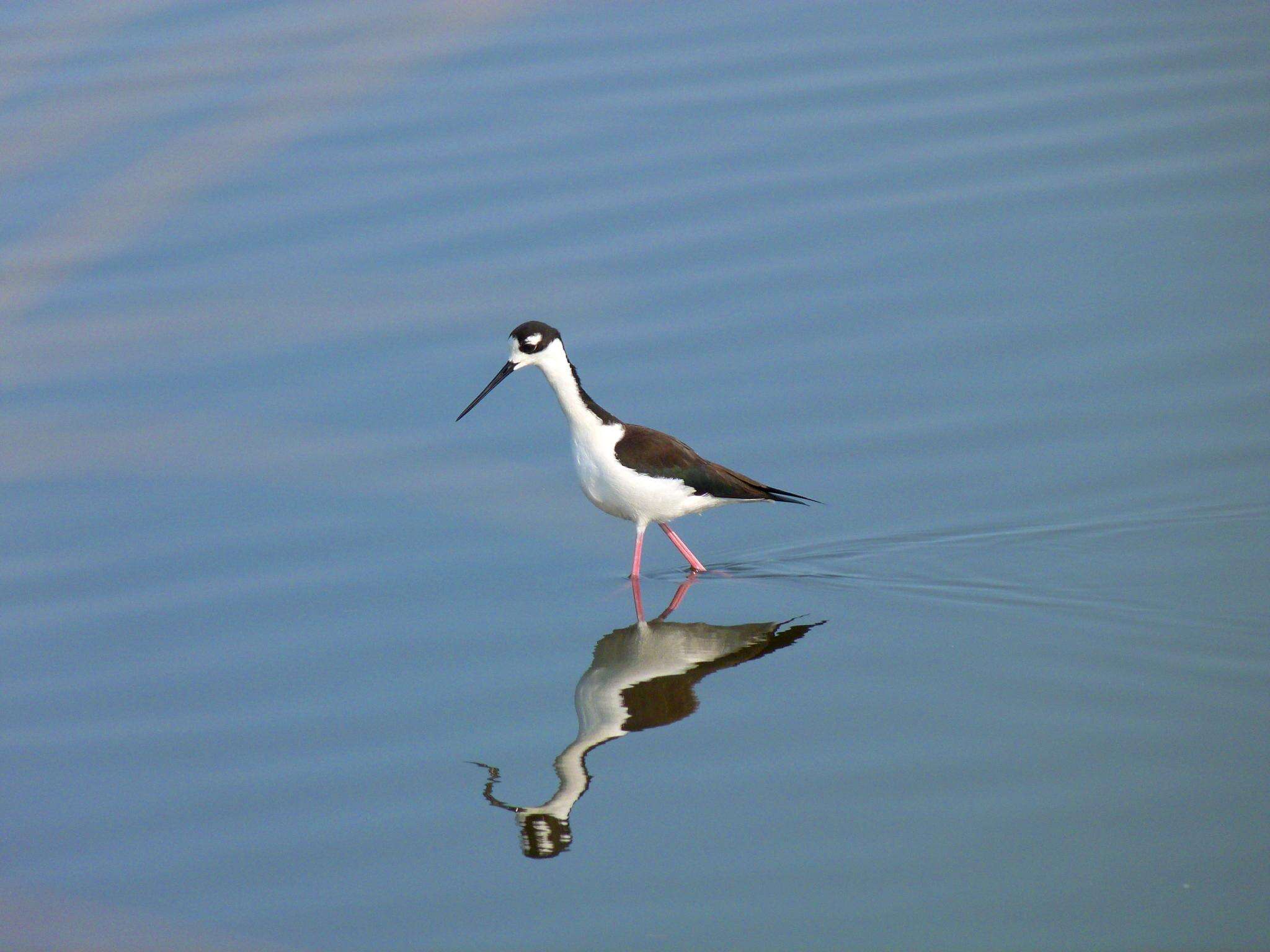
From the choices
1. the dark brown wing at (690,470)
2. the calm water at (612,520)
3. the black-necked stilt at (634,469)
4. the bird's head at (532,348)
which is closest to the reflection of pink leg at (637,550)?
the black-necked stilt at (634,469)

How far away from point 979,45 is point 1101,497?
547 cm

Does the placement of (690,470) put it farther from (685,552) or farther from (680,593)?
(680,593)

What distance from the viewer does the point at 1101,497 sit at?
7445mm

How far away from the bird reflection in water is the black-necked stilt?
419mm

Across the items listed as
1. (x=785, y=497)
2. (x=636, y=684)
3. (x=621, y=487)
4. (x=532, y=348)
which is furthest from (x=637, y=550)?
(x=636, y=684)

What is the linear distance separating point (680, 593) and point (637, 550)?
355 millimetres

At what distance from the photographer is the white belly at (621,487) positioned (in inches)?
289

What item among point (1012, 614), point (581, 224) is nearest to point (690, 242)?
point (581, 224)

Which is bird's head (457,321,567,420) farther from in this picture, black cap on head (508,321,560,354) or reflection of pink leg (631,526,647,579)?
reflection of pink leg (631,526,647,579)

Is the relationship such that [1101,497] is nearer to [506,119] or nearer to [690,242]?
[690,242]

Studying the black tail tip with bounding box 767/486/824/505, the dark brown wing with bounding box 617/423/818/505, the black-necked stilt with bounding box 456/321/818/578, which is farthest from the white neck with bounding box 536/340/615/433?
the black tail tip with bounding box 767/486/824/505

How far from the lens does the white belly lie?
7332mm

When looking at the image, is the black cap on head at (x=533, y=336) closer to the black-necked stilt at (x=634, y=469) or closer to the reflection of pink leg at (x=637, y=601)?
the black-necked stilt at (x=634, y=469)

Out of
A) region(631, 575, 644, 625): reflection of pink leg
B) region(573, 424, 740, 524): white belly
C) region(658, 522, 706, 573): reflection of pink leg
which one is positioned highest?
region(573, 424, 740, 524): white belly
